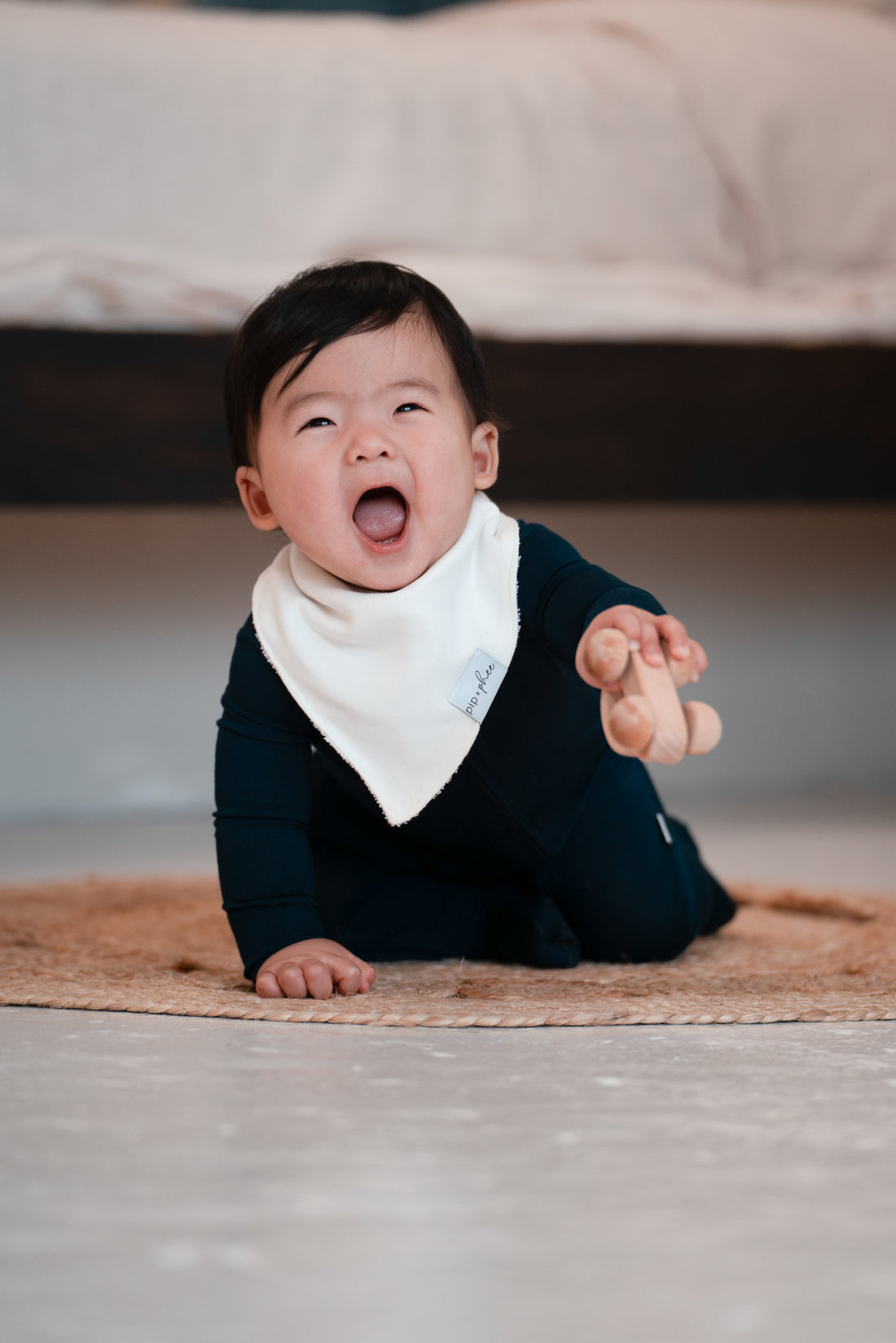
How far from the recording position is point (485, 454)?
82 centimetres

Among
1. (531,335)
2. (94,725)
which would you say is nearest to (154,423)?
(531,335)

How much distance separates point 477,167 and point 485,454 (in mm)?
895

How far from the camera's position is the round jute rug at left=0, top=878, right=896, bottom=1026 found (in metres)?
0.64

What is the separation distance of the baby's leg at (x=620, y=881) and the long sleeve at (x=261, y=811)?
0.57 ft

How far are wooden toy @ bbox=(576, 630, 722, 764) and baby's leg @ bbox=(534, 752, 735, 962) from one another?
0.27 metres

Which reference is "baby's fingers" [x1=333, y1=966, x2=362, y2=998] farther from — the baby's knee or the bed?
the bed

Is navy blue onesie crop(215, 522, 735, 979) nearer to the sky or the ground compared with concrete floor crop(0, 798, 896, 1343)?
nearer to the sky

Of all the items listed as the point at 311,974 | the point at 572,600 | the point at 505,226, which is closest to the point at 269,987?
the point at 311,974

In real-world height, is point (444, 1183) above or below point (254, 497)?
below

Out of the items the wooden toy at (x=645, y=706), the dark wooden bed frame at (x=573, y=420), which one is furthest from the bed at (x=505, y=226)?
the wooden toy at (x=645, y=706)

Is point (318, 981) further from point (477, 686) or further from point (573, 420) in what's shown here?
point (573, 420)

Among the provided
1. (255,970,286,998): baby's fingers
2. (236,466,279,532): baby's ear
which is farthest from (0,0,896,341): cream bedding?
(255,970,286,998): baby's fingers

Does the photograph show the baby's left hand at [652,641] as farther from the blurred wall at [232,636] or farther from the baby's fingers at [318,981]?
the blurred wall at [232,636]

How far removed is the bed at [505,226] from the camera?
1.38 meters
